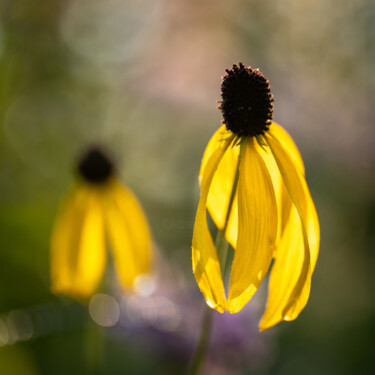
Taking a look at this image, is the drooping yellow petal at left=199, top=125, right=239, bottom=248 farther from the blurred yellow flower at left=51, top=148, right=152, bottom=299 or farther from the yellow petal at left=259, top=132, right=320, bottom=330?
the blurred yellow flower at left=51, top=148, right=152, bottom=299

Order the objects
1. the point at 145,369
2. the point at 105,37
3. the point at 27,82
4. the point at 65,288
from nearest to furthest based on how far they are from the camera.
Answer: the point at 65,288 < the point at 145,369 < the point at 27,82 < the point at 105,37

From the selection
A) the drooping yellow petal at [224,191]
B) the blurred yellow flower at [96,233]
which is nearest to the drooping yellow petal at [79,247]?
the blurred yellow flower at [96,233]

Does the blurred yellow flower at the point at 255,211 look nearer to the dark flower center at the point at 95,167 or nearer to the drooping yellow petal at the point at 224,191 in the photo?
the drooping yellow petal at the point at 224,191

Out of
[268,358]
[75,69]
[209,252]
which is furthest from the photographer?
[75,69]

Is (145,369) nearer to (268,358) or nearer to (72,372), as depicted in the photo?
(72,372)

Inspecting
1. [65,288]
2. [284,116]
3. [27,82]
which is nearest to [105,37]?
[27,82]

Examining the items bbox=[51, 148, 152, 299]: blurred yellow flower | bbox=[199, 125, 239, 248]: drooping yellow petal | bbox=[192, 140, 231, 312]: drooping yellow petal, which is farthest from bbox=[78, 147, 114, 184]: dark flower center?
bbox=[192, 140, 231, 312]: drooping yellow petal
